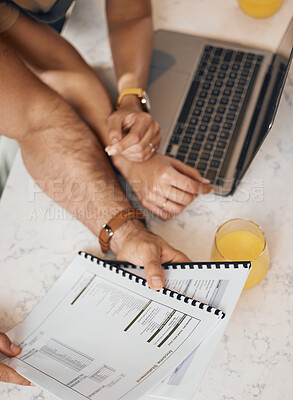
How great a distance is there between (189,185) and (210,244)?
13cm

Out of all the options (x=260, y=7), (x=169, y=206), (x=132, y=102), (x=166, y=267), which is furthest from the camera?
(x=260, y=7)

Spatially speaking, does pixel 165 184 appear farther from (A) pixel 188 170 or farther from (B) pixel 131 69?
(B) pixel 131 69

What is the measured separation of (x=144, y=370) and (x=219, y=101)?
0.65m

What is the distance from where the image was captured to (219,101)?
1163 millimetres

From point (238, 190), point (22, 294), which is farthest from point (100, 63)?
point (22, 294)

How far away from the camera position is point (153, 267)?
2.87 ft

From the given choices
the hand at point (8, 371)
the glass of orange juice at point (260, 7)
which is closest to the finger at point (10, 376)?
the hand at point (8, 371)

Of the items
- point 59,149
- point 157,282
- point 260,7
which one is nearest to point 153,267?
point 157,282

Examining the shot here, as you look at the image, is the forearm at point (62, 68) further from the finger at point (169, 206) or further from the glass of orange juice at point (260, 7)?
the glass of orange juice at point (260, 7)

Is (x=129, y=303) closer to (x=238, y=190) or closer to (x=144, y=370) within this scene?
(x=144, y=370)

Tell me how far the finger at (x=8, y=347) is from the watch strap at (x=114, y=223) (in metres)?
0.24

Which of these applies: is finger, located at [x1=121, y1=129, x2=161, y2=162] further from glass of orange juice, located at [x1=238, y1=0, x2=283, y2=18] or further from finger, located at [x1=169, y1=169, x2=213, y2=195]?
glass of orange juice, located at [x1=238, y1=0, x2=283, y2=18]

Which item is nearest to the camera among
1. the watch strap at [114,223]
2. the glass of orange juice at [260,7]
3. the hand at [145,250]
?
the hand at [145,250]

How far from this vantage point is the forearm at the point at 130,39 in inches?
46.6
